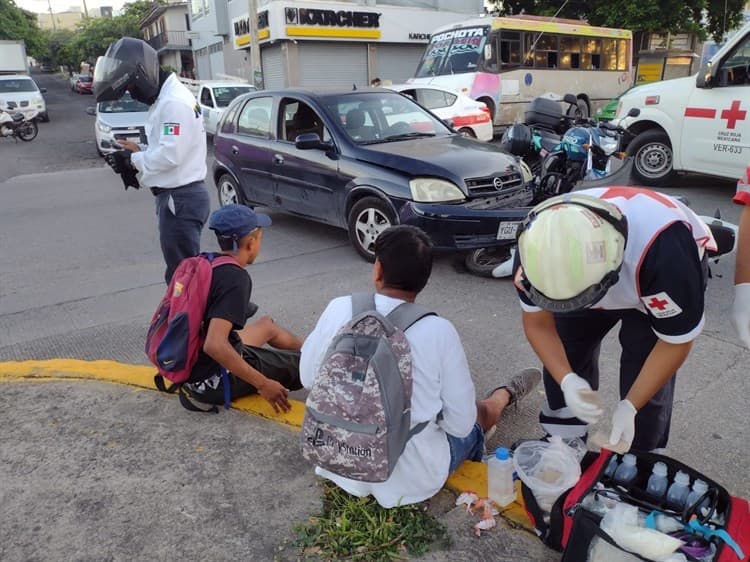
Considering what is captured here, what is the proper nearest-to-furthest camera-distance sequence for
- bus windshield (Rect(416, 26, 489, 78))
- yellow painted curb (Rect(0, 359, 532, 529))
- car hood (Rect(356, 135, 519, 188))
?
yellow painted curb (Rect(0, 359, 532, 529)) → car hood (Rect(356, 135, 519, 188)) → bus windshield (Rect(416, 26, 489, 78))

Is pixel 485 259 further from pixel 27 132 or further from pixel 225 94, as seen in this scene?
pixel 27 132

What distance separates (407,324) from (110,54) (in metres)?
2.90

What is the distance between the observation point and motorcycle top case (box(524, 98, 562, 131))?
698cm

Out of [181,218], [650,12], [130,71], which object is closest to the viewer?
[130,71]

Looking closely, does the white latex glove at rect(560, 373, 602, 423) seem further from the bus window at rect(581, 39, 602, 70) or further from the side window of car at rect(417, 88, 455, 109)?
the bus window at rect(581, 39, 602, 70)

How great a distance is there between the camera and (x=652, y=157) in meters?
7.86

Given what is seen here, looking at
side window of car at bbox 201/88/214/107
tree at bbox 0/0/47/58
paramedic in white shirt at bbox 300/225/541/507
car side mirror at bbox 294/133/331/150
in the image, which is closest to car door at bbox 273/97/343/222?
car side mirror at bbox 294/133/331/150

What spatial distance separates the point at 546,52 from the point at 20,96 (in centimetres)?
1698

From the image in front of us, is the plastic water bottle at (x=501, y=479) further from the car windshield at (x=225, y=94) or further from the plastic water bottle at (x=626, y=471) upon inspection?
the car windshield at (x=225, y=94)

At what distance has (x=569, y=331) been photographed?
7.90ft

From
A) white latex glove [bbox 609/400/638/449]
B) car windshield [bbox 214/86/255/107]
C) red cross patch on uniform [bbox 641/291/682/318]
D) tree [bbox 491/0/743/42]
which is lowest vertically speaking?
white latex glove [bbox 609/400/638/449]

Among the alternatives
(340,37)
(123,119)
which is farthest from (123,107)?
(340,37)

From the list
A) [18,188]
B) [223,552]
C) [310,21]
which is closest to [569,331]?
[223,552]

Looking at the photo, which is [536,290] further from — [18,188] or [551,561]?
[18,188]
